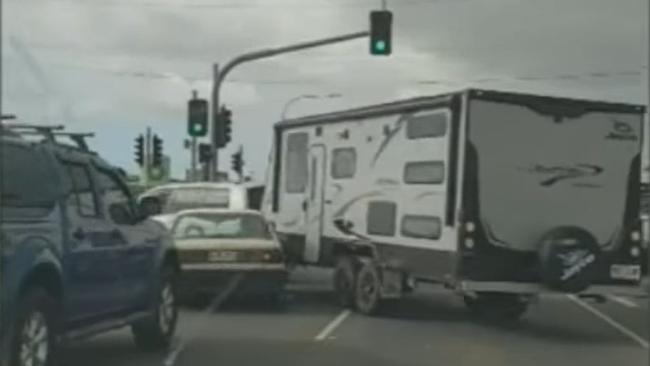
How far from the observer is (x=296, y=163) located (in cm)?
2061

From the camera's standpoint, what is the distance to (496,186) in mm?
15500

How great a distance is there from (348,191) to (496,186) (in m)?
3.50

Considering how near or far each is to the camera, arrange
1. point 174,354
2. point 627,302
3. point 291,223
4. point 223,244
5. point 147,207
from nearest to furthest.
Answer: point 147,207
point 174,354
point 223,244
point 291,223
point 627,302

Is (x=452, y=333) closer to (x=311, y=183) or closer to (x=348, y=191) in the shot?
(x=348, y=191)

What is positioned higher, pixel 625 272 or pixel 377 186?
pixel 377 186

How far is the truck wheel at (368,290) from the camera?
17203 millimetres

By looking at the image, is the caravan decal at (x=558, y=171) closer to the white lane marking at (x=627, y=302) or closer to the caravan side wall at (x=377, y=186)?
the caravan side wall at (x=377, y=186)

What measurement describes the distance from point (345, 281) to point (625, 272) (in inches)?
158

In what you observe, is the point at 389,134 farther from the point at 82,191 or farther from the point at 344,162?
the point at 82,191

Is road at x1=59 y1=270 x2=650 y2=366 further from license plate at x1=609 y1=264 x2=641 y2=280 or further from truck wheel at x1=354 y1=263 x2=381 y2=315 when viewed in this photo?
license plate at x1=609 y1=264 x2=641 y2=280

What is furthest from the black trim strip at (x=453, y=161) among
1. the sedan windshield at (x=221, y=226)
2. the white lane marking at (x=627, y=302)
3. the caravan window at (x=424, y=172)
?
the white lane marking at (x=627, y=302)

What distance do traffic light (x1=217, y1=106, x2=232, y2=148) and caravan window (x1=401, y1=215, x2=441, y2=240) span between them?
14.4 m

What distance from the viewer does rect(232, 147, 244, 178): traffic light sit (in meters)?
48.6

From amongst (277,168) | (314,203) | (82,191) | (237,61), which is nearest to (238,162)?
(237,61)
